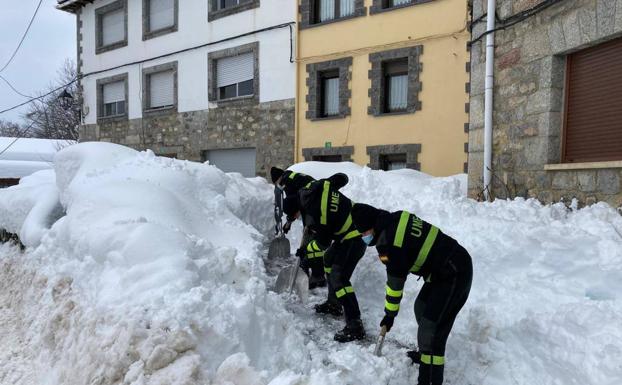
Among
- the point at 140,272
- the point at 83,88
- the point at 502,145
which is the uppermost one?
the point at 83,88

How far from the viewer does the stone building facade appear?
1330 cm

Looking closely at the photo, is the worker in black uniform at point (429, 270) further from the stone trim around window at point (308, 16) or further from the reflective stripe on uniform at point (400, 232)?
the stone trim around window at point (308, 16)

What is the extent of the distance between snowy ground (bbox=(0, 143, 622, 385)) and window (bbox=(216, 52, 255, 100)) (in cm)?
831

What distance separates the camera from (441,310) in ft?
10.4

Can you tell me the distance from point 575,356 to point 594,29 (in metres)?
3.58

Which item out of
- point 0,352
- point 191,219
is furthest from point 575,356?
point 0,352

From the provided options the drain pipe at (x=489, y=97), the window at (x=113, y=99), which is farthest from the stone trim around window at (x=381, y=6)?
the window at (x=113, y=99)

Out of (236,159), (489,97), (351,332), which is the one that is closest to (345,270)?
(351,332)

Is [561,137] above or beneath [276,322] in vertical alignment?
above

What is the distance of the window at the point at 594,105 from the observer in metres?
5.11

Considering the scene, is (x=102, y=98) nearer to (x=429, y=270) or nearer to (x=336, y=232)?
(x=336, y=232)

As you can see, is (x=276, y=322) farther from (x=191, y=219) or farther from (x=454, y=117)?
(x=454, y=117)

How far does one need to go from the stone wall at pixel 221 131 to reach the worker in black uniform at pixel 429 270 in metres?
10.1

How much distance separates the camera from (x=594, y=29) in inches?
201
